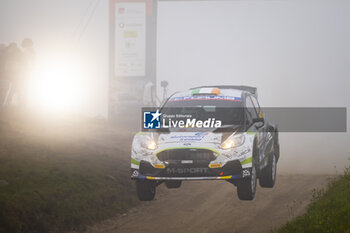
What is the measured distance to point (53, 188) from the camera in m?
11.9

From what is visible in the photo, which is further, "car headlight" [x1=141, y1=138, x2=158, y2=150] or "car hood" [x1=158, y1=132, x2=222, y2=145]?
"car headlight" [x1=141, y1=138, x2=158, y2=150]

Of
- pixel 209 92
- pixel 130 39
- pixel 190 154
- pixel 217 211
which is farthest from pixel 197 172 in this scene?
pixel 130 39

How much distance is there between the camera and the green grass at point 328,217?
854 cm

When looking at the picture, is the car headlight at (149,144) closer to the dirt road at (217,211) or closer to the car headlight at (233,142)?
the car headlight at (233,142)

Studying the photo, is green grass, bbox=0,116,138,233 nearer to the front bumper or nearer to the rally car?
the rally car

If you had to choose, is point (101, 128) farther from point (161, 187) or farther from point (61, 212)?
point (61, 212)

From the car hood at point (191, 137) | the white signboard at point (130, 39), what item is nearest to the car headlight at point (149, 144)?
the car hood at point (191, 137)

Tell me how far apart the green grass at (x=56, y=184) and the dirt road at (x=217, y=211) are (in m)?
0.62

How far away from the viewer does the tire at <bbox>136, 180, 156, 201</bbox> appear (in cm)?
892

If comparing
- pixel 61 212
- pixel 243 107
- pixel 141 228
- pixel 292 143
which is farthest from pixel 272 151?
pixel 292 143

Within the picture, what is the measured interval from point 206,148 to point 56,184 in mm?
5328

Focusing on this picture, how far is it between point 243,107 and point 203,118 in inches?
31.7

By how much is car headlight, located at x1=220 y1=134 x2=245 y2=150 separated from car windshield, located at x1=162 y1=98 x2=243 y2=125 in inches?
15.3

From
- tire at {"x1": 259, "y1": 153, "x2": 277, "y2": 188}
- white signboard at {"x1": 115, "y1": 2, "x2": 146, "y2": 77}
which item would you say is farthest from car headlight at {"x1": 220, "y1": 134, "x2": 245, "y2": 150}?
white signboard at {"x1": 115, "y1": 2, "x2": 146, "y2": 77}
